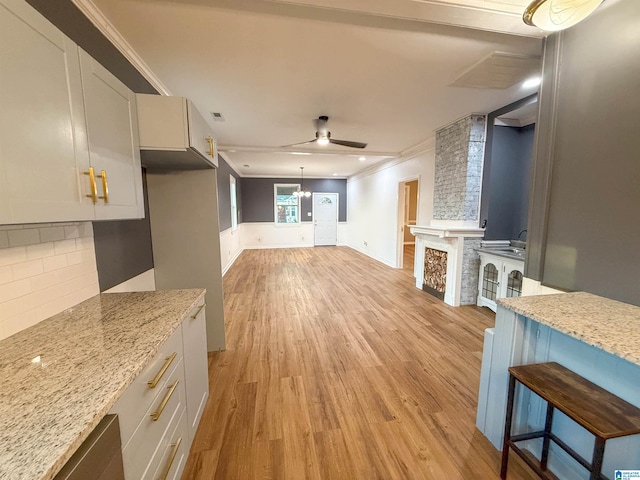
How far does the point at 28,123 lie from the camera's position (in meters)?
0.84

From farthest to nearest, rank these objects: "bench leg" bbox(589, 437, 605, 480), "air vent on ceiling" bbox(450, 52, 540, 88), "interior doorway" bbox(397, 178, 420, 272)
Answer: "interior doorway" bbox(397, 178, 420, 272) → "air vent on ceiling" bbox(450, 52, 540, 88) → "bench leg" bbox(589, 437, 605, 480)

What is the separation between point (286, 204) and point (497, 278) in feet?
22.9

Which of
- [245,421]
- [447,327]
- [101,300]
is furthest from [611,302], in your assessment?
[101,300]

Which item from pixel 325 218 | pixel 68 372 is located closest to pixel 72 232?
pixel 68 372

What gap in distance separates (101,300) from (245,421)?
1197mm

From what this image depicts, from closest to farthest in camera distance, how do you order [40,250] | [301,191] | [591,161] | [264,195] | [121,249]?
[40,250] → [591,161] → [121,249] → [301,191] → [264,195]

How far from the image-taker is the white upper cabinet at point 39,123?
0.77 m

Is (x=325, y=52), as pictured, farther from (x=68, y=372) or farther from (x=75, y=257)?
(x=68, y=372)

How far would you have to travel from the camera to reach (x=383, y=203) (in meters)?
6.55

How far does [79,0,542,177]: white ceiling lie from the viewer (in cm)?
158

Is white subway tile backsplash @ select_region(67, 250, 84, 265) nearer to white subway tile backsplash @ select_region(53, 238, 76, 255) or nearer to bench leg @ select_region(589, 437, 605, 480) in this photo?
white subway tile backsplash @ select_region(53, 238, 76, 255)

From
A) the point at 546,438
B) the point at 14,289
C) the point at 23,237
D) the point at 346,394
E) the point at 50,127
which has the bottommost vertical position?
the point at 346,394

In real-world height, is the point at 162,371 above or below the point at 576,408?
above

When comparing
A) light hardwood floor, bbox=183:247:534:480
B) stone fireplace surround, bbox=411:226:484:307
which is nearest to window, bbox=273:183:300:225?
light hardwood floor, bbox=183:247:534:480
